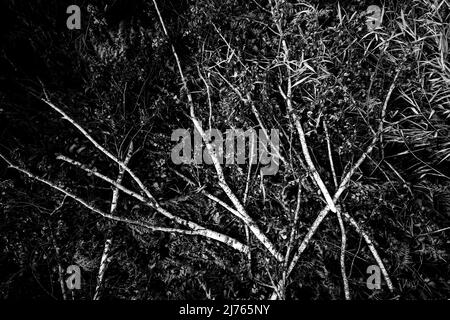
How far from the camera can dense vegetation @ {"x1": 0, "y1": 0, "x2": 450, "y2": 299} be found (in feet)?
13.0

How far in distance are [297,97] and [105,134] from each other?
1997 millimetres

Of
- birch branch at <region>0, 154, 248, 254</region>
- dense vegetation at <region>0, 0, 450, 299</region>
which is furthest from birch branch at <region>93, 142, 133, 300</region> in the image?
birch branch at <region>0, 154, 248, 254</region>

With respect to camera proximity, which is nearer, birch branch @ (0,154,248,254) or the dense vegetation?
the dense vegetation

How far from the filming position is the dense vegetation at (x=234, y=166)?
3.95 meters

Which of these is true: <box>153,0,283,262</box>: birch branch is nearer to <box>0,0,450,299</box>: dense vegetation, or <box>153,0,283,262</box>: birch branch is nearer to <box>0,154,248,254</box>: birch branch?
<box>0,0,450,299</box>: dense vegetation

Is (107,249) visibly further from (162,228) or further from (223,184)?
(223,184)

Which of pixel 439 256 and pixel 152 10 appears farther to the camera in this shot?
pixel 152 10

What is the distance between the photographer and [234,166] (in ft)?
13.5

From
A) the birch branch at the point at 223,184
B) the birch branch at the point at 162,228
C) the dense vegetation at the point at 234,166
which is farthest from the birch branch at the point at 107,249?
the birch branch at the point at 223,184

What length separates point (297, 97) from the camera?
169 inches

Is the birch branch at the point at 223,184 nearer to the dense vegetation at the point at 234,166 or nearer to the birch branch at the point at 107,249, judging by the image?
the dense vegetation at the point at 234,166
